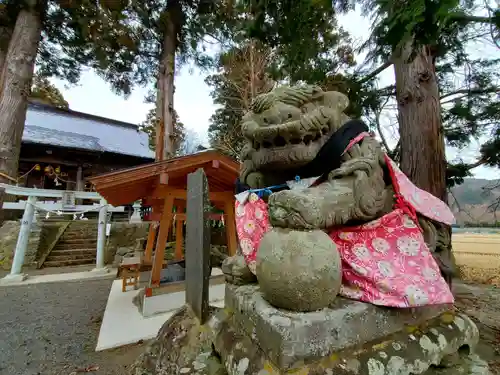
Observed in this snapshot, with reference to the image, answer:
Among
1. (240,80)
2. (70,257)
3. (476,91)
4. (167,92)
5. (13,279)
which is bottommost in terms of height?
(13,279)

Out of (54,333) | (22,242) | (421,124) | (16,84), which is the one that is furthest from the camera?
(16,84)

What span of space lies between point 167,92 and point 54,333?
6536 mm

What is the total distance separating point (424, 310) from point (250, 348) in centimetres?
82

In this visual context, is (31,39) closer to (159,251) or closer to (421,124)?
(159,251)

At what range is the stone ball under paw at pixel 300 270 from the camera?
892mm

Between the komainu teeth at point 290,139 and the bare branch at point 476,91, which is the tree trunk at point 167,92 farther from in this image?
the komainu teeth at point 290,139

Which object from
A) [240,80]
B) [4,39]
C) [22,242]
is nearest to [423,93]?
[240,80]

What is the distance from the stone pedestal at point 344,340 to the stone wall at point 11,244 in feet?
32.0

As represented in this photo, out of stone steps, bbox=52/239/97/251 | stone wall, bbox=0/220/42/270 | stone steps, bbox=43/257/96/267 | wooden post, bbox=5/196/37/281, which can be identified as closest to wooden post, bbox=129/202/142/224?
stone steps, bbox=52/239/97/251

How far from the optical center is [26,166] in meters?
11.8

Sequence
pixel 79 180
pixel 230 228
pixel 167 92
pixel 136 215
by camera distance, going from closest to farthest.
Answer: pixel 230 228 → pixel 167 92 → pixel 136 215 → pixel 79 180

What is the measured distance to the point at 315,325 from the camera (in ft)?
2.96

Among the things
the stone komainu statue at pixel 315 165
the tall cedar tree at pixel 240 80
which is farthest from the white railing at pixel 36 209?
the stone komainu statue at pixel 315 165

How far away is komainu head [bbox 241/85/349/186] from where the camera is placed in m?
1.23
